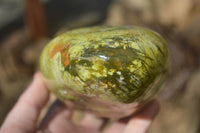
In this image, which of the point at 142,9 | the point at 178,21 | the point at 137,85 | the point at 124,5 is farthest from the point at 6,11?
the point at 137,85

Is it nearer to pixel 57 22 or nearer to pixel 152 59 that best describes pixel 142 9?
pixel 57 22

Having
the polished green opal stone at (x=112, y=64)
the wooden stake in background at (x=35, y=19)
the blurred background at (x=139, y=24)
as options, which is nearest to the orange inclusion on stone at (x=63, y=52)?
the polished green opal stone at (x=112, y=64)

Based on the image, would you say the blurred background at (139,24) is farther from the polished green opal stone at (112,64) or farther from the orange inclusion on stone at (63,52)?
the orange inclusion on stone at (63,52)

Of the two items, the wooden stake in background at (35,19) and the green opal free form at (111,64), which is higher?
the green opal free form at (111,64)

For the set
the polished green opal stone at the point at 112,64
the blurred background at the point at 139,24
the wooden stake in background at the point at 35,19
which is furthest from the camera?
the wooden stake in background at the point at 35,19

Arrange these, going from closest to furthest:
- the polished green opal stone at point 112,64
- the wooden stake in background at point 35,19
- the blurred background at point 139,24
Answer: the polished green opal stone at point 112,64 < the blurred background at point 139,24 < the wooden stake in background at point 35,19

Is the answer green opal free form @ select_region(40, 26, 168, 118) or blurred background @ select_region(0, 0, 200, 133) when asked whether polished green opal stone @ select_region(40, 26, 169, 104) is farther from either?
blurred background @ select_region(0, 0, 200, 133)
